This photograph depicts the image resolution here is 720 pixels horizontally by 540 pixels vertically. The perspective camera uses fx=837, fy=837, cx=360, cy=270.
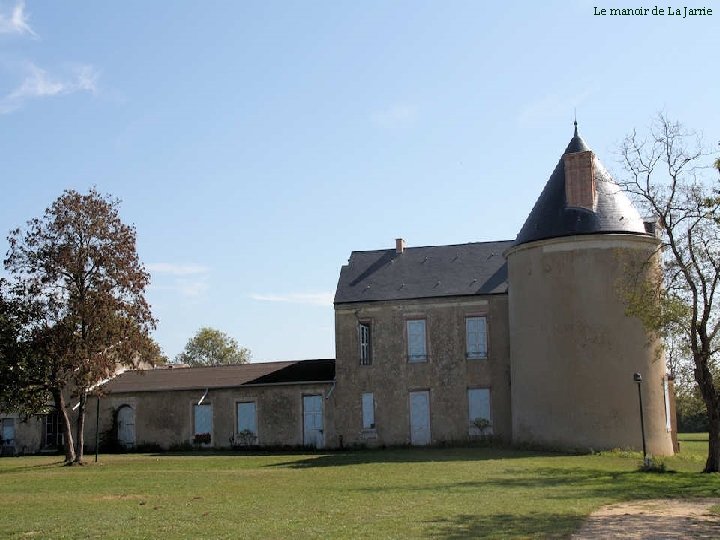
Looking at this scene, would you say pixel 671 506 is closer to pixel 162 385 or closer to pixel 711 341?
pixel 711 341

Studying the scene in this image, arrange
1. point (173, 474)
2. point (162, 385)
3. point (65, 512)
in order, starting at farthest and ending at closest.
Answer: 1. point (162, 385)
2. point (173, 474)
3. point (65, 512)

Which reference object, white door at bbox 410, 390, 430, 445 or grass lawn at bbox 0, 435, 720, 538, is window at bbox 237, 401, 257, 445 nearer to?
white door at bbox 410, 390, 430, 445

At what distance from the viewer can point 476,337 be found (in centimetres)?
3381

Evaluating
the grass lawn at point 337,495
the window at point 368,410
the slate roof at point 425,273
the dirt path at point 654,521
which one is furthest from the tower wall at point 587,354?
the dirt path at point 654,521

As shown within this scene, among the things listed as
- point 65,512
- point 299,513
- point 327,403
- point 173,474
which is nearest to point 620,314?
point 327,403

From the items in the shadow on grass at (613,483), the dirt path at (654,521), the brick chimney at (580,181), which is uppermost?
the brick chimney at (580,181)

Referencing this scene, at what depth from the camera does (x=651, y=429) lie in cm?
2750

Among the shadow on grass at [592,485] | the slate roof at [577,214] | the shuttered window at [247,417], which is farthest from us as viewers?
the shuttered window at [247,417]

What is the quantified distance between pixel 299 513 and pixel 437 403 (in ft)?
67.5

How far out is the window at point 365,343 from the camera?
34812mm

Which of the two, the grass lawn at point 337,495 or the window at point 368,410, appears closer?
the grass lawn at point 337,495

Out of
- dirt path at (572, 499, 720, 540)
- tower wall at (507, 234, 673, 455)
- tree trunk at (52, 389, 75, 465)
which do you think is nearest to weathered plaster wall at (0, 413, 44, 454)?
tree trunk at (52, 389, 75, 465)

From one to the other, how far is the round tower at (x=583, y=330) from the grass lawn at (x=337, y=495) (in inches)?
56.3

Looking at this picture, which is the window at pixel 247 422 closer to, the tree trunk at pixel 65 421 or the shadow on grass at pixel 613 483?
the tree trunk at pixel 65 421
